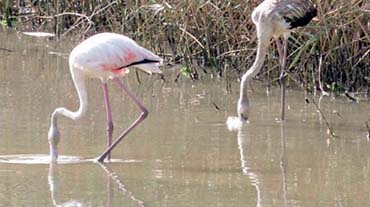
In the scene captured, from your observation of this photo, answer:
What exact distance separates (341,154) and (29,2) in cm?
824

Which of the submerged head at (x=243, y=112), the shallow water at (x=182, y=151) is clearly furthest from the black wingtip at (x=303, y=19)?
the submerged head at (x=243, y=112)

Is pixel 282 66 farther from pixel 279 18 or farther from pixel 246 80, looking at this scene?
pixel 246 80

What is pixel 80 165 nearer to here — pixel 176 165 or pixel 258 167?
pixel 176 165

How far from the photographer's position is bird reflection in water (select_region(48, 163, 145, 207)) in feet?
19.8

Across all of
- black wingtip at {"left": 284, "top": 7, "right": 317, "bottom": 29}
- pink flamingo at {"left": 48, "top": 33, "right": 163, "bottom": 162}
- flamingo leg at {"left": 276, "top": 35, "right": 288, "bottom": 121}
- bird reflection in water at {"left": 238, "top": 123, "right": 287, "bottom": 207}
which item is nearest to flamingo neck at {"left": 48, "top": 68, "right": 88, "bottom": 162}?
pink flamingo at {"left": 48, "top": 33, "right": 163, "bottom": 162}

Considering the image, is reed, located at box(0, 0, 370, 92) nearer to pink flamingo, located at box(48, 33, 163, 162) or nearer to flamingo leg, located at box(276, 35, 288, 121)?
flamingo leg, located at box(276, 35, 288, 121)

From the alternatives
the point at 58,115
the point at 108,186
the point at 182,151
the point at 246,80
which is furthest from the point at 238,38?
the point at 108,186

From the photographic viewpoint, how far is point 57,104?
9.40 metres

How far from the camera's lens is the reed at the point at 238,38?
33.5 feet

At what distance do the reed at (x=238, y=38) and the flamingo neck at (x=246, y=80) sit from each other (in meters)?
0.31

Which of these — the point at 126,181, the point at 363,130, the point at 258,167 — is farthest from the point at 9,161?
the point at 363,130

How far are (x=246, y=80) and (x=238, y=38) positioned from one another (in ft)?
5.58

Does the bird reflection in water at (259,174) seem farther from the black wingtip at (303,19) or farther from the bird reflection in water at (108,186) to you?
the black wingtip at (303,19)

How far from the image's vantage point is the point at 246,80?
948 cm
